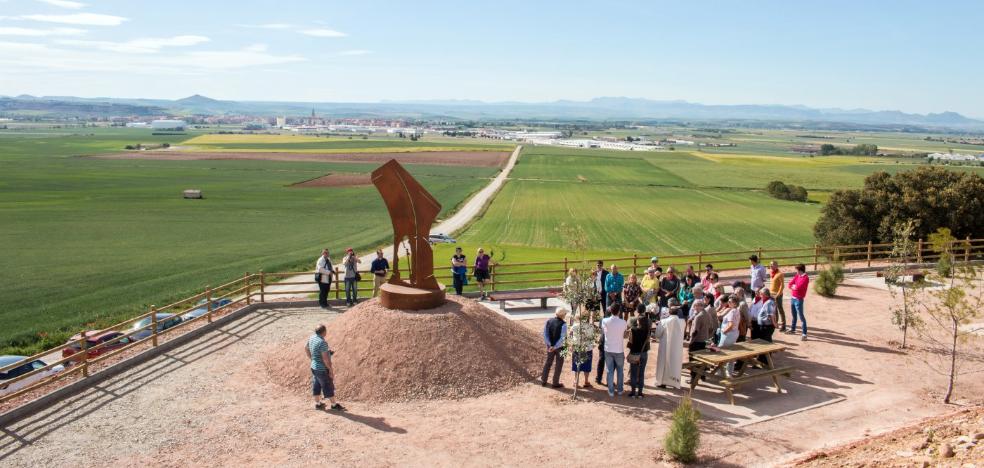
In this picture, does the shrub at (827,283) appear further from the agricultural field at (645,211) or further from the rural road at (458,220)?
the rural road at (458,220)

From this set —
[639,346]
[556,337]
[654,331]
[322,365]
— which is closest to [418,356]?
[322,365]

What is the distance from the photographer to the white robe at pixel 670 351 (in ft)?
38.2

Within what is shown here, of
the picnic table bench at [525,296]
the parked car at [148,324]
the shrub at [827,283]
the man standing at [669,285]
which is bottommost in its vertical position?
the parked car at [148,324]

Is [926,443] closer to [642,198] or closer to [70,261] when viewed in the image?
[70,261]

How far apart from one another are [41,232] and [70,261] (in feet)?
35.5

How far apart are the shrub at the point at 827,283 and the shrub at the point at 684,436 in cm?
1201

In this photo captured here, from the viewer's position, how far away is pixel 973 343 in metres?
14.5

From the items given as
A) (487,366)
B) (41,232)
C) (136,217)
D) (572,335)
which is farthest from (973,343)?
(136,217)

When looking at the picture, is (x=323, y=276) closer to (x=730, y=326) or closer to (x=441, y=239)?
(x=730, y=326)

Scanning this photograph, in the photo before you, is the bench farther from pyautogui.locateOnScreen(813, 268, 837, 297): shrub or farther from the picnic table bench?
pyautogui.locateOnScreen(813, 268, 837, 297): shrub

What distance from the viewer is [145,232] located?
39.8m

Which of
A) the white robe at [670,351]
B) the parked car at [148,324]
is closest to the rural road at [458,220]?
the parked car at [148,324]

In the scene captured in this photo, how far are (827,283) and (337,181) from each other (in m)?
63.3

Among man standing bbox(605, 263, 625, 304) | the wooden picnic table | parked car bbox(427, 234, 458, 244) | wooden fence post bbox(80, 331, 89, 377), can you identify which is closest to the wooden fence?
wooden fence post bbox(80, 331, 89, 377)
